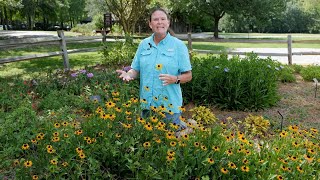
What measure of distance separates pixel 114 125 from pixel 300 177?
1.27 meters

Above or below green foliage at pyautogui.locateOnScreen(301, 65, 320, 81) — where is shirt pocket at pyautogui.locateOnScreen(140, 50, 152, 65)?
above

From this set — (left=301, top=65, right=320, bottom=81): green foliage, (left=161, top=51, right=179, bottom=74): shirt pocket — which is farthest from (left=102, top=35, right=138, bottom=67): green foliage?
(left=161, top=51, right=179, bottom=74): shirt pocket

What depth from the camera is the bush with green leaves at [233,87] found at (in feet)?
19.9

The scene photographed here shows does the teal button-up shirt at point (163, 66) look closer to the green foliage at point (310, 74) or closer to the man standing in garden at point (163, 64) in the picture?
the man standing in garden at point (163, 64)

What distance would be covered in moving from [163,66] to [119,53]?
6.47 meters

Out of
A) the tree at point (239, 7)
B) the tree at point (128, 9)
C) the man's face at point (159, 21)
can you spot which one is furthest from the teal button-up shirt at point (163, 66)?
the tree at point (239, 7)

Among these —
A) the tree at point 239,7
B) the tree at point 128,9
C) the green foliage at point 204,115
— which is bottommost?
the green foliage at point 204,115

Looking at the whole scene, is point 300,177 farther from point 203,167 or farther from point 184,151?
point 184,151

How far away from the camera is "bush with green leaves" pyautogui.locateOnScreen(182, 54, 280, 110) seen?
606cm

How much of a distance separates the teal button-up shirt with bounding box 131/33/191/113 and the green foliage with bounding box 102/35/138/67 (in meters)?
5.70

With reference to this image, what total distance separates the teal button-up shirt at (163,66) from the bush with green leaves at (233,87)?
306 cm

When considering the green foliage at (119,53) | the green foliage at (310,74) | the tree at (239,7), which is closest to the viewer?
the green foliage at (310,74)

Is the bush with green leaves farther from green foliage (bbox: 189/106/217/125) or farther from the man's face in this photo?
the man's face

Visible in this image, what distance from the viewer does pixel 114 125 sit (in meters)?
2.40
